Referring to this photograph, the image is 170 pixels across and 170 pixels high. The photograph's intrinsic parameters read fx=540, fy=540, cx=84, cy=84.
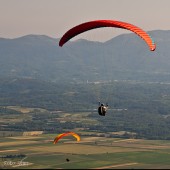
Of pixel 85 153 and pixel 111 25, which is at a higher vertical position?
pixel 111 25

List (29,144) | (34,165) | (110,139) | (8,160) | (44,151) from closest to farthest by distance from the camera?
(34,165) → (8,160) → (44,151) → (29,144) → (110,139)

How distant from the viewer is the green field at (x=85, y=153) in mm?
123500

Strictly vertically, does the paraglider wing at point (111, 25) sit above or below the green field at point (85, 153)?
above

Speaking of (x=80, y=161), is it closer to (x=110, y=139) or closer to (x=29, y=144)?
(x=29, y=144)

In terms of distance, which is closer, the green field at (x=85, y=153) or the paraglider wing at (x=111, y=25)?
the paraglider wing at (x=111, y=25)

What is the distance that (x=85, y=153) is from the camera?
144 m

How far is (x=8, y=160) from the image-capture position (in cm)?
13062

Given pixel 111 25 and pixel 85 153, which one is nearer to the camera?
pixel 111 25

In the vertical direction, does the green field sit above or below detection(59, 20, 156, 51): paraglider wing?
below

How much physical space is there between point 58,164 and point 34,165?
5.73 m

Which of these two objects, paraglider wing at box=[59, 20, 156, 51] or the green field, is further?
the green field

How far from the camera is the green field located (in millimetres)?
123500

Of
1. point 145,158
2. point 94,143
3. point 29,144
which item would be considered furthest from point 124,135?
point 145,158

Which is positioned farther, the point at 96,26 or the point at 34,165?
Result: the point at 34,165
